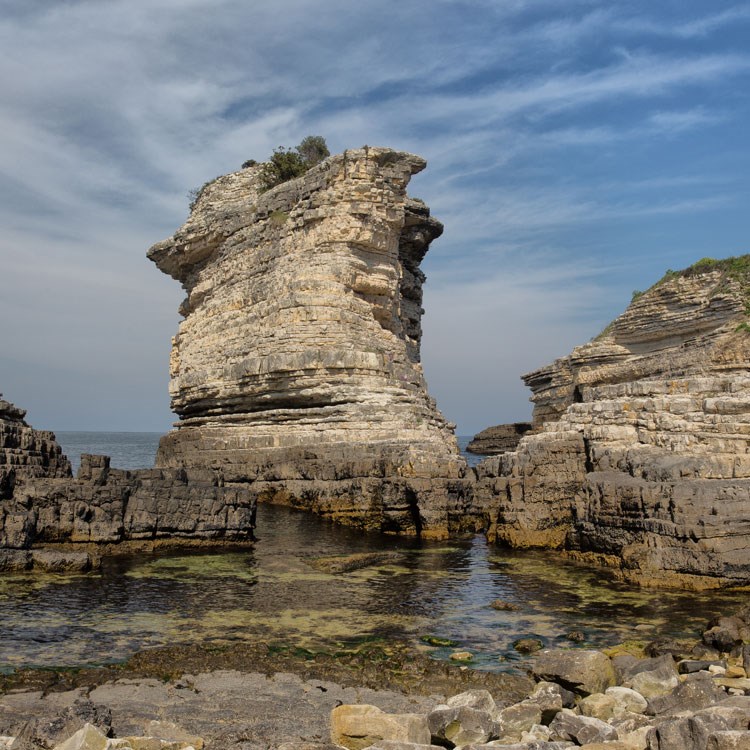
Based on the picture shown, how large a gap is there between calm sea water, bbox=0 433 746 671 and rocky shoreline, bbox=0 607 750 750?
2.79 ft

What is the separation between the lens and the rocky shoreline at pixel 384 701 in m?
6.95

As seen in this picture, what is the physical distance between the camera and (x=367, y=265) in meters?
31.6

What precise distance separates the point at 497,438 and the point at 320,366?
54.9m

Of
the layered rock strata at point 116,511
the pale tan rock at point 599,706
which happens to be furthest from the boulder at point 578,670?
the layered rock strata at point 116,511

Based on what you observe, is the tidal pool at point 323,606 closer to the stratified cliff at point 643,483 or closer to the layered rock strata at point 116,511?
the stratified cliff at point 643,483

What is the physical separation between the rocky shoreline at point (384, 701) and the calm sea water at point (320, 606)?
851 mm

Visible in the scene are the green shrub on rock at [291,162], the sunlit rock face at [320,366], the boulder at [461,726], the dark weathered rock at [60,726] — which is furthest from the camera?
the green shrub on rock at [291,162]

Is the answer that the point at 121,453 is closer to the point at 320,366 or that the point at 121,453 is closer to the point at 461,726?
the point at 320,366

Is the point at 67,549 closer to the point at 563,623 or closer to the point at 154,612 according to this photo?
the point at 154,612

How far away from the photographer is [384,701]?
839 centimetres

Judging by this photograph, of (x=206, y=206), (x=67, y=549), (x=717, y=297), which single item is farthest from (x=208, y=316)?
(x=717, y=297)

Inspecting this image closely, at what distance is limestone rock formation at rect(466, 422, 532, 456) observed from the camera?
77.9 meters

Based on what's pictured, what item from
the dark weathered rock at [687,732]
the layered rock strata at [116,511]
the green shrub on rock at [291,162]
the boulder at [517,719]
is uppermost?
the green shrub on rock at [291,162]

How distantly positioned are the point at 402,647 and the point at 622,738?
12.9 ft
